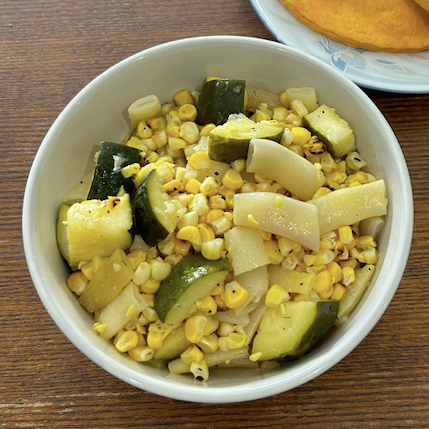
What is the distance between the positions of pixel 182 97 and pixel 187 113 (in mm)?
100

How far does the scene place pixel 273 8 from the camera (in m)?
2.18

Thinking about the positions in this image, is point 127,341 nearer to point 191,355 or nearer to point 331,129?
point 191,355

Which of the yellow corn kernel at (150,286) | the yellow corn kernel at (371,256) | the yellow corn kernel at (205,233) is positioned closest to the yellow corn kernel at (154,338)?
the yellow corn kernel at (150,286)

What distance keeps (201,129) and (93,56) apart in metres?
0.82

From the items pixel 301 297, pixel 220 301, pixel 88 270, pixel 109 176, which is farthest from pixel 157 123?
pixel 301 297

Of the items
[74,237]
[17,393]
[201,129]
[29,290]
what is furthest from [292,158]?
[17,393]

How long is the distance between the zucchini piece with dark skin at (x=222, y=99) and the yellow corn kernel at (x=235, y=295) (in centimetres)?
69

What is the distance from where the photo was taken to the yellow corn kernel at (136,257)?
1.54 m

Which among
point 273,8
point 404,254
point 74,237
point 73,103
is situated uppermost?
point 273,8

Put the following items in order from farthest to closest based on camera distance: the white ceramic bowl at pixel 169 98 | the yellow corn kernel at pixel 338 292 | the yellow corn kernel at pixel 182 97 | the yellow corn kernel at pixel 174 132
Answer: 1. the yellow corn kernel at pixel 182 97
2. the yellow corn kernel at pixel 174 132
3. the yellow corn kernel at pixel 338 292
4. the white ceramic bowl at pixel 169 98

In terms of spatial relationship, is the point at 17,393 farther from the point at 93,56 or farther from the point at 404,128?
the point at 404,128

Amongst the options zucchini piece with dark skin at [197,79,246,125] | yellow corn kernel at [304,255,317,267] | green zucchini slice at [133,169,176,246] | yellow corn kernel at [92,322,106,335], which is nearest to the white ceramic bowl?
yellow corn kernel at [92,322,106,335]

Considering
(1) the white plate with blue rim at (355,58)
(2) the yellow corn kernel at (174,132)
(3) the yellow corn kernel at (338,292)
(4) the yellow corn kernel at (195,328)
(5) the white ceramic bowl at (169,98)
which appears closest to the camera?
(5) the white ceramic bowl at (169,98)

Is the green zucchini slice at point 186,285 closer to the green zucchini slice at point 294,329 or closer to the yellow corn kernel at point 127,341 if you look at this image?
the yellow corn kernel at point 127,341
